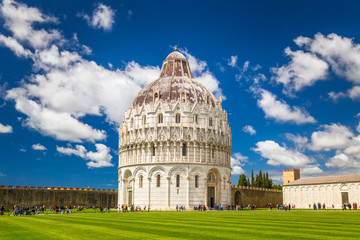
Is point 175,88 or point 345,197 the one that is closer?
point 175,88

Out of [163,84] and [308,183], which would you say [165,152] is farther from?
[308,183]

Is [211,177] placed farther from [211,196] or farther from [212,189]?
[211,196]

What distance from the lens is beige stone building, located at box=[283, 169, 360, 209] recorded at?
74.0 m

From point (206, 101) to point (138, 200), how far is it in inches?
955

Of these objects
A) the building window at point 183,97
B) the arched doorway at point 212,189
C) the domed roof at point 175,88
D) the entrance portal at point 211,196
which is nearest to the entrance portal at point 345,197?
the arched doorway at point 212,189

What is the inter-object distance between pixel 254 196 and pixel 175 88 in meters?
38.2

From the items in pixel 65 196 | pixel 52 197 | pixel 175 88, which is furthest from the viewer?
pixel 175 88

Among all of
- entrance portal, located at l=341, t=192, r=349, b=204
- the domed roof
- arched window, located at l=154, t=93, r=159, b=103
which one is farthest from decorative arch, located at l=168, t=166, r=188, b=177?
entrance portal, located at l=341, t=192, r=349, b=204

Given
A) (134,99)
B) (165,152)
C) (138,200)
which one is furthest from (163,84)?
(138,200)

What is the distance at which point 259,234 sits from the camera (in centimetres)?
1773

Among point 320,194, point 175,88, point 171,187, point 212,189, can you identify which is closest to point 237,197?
point 320,194

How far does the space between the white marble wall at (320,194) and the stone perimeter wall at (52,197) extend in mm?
44101

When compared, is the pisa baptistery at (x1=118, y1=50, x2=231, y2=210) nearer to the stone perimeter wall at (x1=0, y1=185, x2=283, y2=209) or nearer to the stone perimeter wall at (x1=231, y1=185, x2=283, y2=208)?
the stone perimeter wall at (x1=0, y1=185, x2=283, y2=209)

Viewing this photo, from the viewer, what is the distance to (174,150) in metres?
65.9
